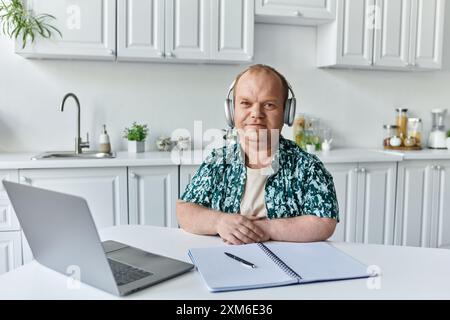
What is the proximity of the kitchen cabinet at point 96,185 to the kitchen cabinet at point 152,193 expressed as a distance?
5 cm

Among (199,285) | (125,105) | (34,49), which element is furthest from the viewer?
(125,105)

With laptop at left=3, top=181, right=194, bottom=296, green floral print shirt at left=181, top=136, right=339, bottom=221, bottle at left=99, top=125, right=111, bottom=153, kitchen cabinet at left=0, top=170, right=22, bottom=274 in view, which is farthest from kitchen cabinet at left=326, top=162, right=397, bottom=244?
laptop at left=3, top=181, right=194, bottom=296

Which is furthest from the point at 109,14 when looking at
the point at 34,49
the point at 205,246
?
the point at 205,246

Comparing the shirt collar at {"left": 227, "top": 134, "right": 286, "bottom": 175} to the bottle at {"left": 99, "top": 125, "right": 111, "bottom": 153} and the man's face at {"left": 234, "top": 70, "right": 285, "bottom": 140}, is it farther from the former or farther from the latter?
the bottle at {"left": 99, "top": 125, "right": 111, "bottom": 153}

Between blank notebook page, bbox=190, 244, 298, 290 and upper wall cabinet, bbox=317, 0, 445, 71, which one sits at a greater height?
upper wall cabinet, bbox=317, 0, 445, 71

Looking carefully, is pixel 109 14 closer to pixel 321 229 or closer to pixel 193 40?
pixel 193 40

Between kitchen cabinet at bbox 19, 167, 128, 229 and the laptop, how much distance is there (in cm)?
159

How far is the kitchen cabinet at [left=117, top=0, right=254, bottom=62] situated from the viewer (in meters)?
2.75

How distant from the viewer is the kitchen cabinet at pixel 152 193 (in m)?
2.66

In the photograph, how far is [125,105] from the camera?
3.13 metres

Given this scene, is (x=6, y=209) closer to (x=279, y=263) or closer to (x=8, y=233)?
(x=8, y=233)

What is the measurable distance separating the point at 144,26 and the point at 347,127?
1.78 metres

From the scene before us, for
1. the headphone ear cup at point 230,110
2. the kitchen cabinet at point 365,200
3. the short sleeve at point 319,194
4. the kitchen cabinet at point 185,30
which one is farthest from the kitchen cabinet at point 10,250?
the kitchen cabinet at point 365,200

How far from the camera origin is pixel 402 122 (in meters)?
3.61
